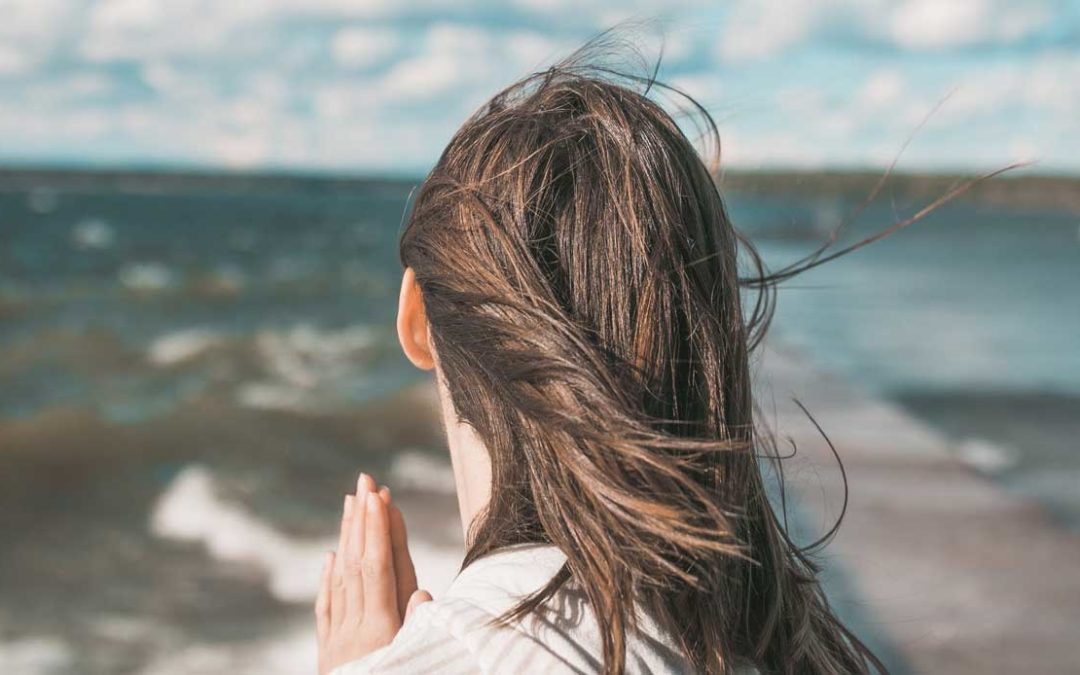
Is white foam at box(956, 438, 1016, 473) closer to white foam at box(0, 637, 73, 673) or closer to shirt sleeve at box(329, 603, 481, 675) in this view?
white foam at box(0, 637, 73, 673)

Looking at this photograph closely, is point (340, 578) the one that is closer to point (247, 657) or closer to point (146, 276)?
point (247, 657)

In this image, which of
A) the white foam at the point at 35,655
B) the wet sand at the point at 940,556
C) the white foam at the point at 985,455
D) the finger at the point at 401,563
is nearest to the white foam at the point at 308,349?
the white foam at the point at 35,655

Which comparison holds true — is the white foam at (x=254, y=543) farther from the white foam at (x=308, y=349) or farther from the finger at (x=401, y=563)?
the white foam at (x=308, y=349)

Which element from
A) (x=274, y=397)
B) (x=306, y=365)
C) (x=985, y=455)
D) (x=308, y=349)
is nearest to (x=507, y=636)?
(x=985, y=455)

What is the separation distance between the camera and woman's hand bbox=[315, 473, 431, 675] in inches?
58.4

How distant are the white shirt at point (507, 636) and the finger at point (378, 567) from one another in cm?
22

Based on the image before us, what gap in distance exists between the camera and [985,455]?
9.08 meters

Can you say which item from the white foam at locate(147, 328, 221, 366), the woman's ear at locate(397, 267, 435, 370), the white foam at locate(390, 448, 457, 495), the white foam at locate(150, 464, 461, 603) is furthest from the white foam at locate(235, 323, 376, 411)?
the woman's ear at locate(397, 267, 435, 370)

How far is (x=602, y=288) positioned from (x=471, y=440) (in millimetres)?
294

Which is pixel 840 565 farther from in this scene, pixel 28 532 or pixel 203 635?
pixel 28 532

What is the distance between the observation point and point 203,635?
268 inches

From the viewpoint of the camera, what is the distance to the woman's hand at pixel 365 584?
4.86 ft

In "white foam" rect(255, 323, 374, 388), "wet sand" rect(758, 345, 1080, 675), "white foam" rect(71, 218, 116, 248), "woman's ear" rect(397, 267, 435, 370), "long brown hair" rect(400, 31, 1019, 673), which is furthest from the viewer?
"white foam" rect(71, 218, 116, 248)

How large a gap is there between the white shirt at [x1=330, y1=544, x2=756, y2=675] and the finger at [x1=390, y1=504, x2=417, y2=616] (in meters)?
0.23
